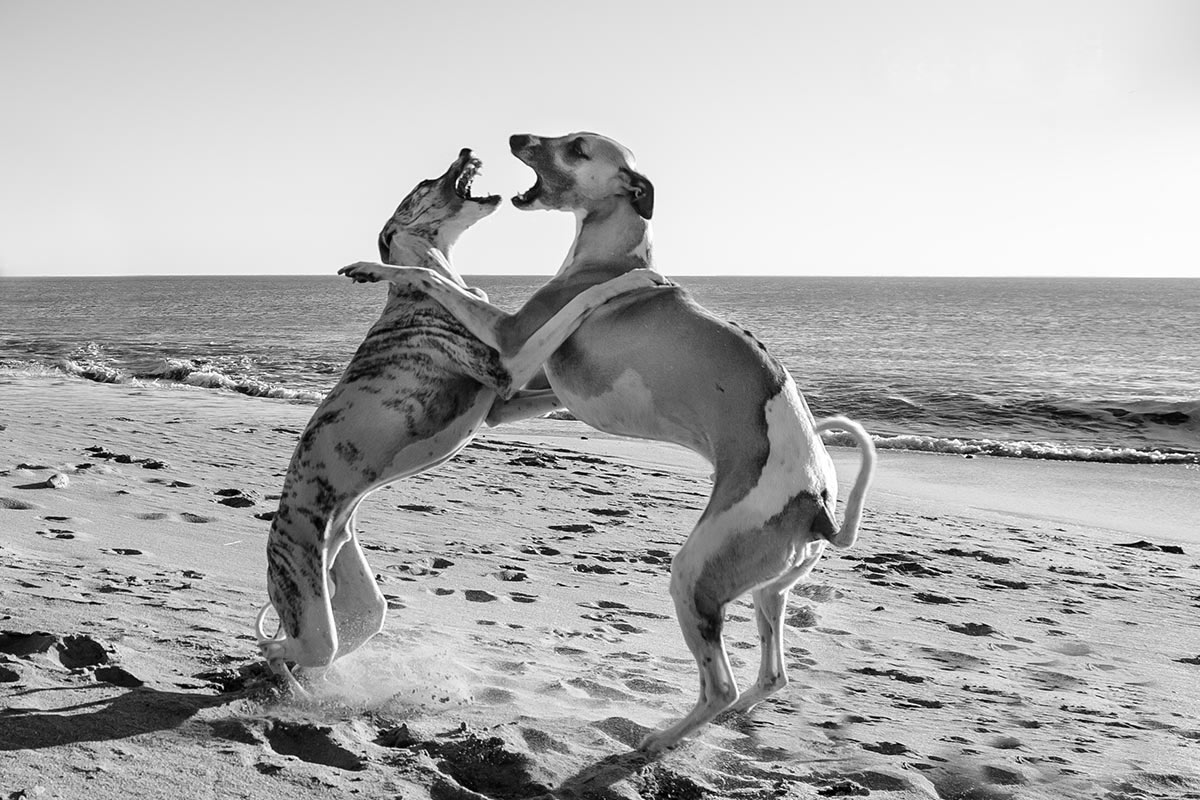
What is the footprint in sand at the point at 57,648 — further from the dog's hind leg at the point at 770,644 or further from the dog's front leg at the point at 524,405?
the dog's hind leg at the point at 770,644

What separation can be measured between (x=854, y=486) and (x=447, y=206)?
193 centimetres

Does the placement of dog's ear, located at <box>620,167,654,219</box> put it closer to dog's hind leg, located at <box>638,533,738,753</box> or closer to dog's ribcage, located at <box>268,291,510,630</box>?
→ dog's ribcage, located at <box>268,291,510,630</box>

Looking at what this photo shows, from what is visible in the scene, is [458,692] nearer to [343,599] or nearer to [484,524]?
[343,599]

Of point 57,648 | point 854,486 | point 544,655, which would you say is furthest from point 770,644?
point 57,648

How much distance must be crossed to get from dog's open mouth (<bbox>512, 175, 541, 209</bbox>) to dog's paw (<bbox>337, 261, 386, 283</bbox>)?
573 millimetres

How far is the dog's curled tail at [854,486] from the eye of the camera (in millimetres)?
3373

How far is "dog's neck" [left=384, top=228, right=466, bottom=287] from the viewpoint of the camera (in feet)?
13.4

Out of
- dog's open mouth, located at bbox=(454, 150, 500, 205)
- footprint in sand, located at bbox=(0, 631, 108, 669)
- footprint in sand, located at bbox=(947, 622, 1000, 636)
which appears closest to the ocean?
footprint in sand, located at bbox=(947, 622, 1000, 636)

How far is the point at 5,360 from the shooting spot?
2669 centimetres

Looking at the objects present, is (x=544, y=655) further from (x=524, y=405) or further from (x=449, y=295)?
(x=449, y=295)

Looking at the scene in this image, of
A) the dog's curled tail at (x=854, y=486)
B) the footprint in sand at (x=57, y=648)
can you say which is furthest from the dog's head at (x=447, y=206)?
the footprint in sand at (x=57, y=648)

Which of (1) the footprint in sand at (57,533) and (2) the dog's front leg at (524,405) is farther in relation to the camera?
(1) the footprint in sand at (57,533)

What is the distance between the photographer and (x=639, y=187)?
3.84 metres

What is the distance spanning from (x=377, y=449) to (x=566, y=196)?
1.18 metres
